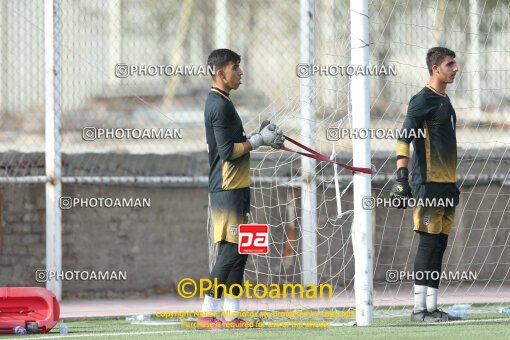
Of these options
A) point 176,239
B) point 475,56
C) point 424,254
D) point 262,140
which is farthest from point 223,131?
point 475,56

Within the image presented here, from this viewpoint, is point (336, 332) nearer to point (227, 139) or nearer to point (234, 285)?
point (234, 285)

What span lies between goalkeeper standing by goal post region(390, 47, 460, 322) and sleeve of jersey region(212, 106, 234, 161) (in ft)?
4.26

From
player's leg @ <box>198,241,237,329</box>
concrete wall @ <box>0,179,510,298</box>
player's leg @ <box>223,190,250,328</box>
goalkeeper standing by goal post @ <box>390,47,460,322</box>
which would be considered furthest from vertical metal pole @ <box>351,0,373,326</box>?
concrete wall @ <box>0,179,510,298</box>

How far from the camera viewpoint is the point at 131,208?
1257 cm

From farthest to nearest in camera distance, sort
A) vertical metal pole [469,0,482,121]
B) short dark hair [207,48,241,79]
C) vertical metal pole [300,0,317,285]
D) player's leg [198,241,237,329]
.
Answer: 1. vertical metal pole [469,0,482,121]
2. vertical metal pole [300,0,317,285]
3. short dark hair [207,48,241,79]
4. player's leg [198,241,237,329]

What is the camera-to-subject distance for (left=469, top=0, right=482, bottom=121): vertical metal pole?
1245cm

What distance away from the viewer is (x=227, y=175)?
879cm

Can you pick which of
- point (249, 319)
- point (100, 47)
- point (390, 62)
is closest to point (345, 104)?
point (390, 62)

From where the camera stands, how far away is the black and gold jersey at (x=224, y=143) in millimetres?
8680

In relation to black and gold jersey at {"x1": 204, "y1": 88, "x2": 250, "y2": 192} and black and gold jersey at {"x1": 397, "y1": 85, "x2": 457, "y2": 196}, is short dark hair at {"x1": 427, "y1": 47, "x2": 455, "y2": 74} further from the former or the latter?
black and gold jersey at {"x1": 204, "y1": 88, "x2": 250, "y2": 192}

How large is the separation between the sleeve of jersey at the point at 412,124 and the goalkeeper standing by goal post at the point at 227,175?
924mm

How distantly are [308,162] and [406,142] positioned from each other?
10.6ft

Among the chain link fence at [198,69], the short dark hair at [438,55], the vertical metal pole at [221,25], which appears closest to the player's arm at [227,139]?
the short dark hair at [438,55]

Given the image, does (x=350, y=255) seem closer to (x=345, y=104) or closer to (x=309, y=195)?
(x=309, y=195)
